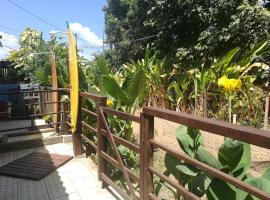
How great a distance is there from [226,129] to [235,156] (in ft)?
1.65

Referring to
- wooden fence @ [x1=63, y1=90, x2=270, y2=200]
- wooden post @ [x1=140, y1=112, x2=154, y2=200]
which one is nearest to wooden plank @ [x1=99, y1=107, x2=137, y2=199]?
wooden fence @ [x1=63, y1=90, x2=270, y2=200]

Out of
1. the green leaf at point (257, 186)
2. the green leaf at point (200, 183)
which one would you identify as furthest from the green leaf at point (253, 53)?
the green leaf at point (257, 186)

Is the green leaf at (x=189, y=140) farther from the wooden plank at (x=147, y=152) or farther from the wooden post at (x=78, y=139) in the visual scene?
the wooden post at (x=78, y=139)

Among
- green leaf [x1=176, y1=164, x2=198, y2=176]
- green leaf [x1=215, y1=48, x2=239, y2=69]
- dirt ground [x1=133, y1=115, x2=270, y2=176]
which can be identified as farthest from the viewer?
green leaf [x1=215, y1=48, x2=239, y2=69]

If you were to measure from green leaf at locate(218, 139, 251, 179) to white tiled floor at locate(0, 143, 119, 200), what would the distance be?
189cm

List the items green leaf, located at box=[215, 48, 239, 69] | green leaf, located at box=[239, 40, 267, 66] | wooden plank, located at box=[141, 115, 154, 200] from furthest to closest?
1. green leaf, located at box=[239, 40, 267, 66]
2. green leaf, located at box=[215, 48, 239, 69]
3. wooden plank, located at box=[141, 115, 154, 200]

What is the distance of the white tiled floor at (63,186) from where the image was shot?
12.6 ft

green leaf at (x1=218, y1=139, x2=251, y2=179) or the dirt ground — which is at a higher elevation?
green leaf at (x1=218, y1=139, x2=251, y2=179)

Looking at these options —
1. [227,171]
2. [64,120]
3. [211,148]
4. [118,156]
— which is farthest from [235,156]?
[64,120]

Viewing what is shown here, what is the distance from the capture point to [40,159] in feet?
17.0

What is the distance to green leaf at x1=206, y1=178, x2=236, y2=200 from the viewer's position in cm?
212

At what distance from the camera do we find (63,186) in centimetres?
413

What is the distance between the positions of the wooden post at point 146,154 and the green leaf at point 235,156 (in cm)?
69

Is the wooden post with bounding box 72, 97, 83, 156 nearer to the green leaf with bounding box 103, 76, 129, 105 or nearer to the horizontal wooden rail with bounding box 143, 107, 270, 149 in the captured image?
the green leaf with bounding box 103, 76, 129, 105
